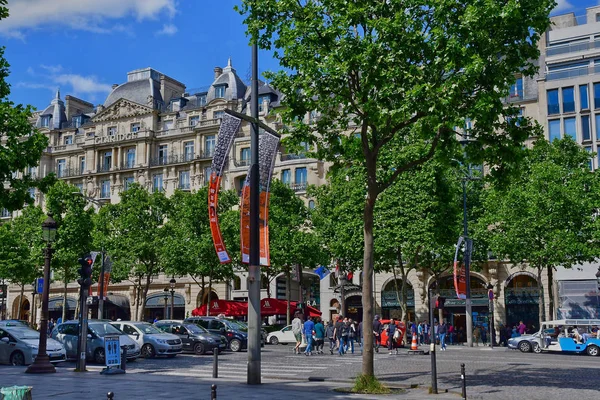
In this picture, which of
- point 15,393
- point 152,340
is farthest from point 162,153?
point 15,393

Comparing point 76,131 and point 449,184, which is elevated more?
point 76,131

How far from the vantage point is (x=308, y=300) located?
2188 inches

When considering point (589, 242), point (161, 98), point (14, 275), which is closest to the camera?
point (589, 242)

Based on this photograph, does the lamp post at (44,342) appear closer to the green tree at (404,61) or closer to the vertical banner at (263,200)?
the vertical banner at (263,200)

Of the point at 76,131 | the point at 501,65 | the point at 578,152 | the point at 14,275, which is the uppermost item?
the point at 76,131

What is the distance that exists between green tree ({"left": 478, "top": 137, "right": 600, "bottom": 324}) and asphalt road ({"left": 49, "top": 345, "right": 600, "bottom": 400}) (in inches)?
531

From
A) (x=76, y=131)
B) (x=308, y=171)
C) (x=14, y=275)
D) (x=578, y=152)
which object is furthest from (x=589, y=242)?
(x=76, y=131)

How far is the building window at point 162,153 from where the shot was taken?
63.2m

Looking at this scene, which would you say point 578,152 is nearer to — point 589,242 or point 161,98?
point 589,242

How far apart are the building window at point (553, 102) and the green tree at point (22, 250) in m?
37.5

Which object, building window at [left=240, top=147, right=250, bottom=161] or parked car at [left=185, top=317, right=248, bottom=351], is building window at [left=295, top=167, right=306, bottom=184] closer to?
building window at [left=240, top=147, right=250, bottom=161]

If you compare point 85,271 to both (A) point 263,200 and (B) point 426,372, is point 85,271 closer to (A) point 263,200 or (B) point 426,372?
(A) point 263,200

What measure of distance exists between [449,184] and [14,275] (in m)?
30.5

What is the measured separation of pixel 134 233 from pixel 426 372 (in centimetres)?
3355
